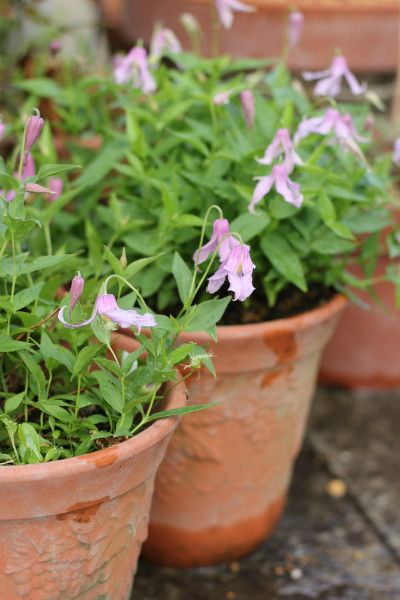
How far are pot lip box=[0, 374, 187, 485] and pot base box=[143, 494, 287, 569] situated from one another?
1.87 feet

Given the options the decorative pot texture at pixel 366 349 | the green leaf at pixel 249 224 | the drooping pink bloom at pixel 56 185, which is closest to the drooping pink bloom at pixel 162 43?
the drooping pink bloom at pixel 56 185

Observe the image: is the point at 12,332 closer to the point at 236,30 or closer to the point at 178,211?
the point at 178,211

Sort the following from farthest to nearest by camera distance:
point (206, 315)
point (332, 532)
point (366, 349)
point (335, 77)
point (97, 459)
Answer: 1. point (366, 349)
2. point (332, 532)
3. point (335, 77)
4. point (206, 315)
5. point (97, 459)

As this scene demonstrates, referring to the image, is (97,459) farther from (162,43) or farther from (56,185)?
(162,43)

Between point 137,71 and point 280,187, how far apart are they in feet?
1.38

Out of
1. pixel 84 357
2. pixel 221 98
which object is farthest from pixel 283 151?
pixel 84 357

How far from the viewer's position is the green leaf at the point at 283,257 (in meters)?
1.41

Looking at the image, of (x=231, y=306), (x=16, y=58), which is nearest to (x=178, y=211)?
(x=231, y=306)

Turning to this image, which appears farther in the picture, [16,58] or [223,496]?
[16,58]

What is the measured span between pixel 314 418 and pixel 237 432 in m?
0.66

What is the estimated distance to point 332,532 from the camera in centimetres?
184

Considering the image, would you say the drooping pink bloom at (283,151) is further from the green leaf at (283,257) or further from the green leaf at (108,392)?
the green leaf at (108,392)

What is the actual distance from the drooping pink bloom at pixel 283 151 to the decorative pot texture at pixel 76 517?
34 cm

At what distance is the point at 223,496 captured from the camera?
1.64 meters
